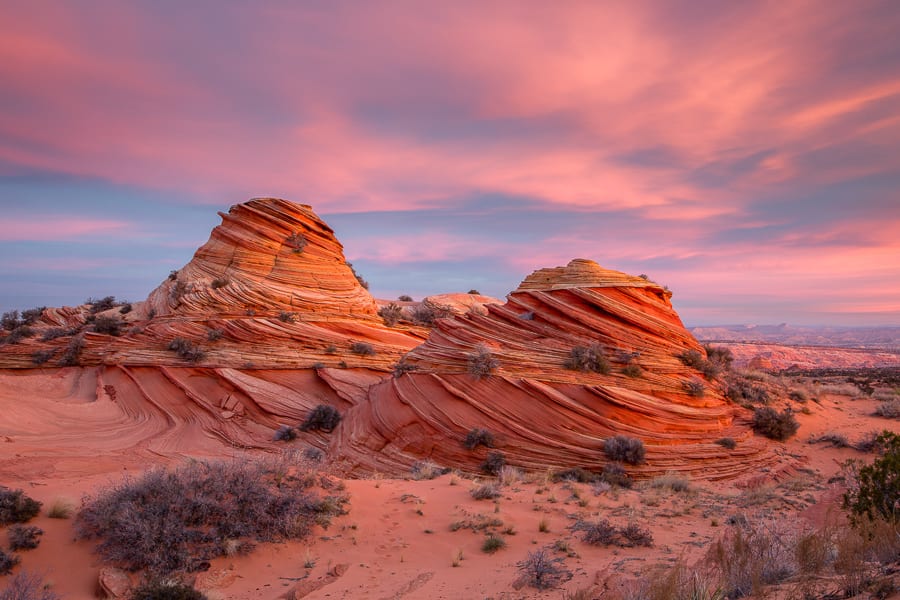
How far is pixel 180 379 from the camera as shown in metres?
19.2

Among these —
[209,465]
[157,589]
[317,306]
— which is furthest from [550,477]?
[317,306]

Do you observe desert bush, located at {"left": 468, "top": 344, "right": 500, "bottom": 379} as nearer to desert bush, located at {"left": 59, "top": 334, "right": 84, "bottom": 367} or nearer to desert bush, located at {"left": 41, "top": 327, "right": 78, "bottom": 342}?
desert bush, located at {"left": 59, "top": 334, "right": 84, "bottom": 367}

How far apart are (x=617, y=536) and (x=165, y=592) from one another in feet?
20.9

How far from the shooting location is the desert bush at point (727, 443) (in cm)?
1325

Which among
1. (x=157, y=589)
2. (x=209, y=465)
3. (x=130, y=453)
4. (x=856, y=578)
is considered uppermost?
(x=856, y=578)

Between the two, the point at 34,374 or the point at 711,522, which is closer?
the point at 711,522

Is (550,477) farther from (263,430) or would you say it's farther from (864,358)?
(864,358)

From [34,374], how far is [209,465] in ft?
58.3

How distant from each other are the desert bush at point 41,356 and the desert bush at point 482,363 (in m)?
18.9

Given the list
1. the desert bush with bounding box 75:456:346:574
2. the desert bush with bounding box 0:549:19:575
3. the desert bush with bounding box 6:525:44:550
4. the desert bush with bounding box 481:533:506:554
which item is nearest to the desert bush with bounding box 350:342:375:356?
the desert bush with bounding box 75:456:346:574

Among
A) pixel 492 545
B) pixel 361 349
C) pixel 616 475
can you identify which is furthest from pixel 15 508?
pixel 361 349

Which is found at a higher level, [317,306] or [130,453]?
[317,306]

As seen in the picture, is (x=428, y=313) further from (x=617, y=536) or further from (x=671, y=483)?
(x=617, y=536)

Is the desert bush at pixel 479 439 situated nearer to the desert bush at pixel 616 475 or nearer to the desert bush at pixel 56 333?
the desert bush at pixel 616 475
